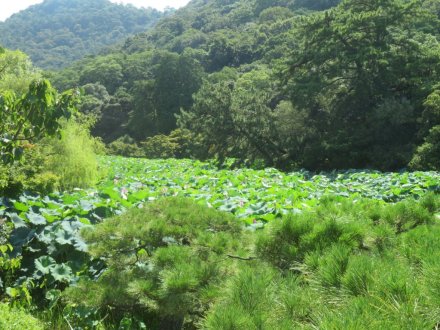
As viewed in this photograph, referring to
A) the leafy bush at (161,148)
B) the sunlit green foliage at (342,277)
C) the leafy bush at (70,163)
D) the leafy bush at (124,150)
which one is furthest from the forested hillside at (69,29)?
the sunlit green foliage at (342,277)

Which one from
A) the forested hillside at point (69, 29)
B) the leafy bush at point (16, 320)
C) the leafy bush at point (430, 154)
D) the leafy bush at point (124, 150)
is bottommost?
the leafy bush at point (124, 150)

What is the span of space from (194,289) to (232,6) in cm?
10081

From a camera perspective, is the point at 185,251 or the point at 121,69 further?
the point at 121,69

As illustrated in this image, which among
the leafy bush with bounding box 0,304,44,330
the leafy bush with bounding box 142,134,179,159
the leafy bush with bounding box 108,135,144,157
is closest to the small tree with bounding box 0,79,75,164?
the leafy bush with bounding box 0,304,44,330

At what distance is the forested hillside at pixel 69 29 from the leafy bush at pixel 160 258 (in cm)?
11707

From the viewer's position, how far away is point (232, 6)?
316ft

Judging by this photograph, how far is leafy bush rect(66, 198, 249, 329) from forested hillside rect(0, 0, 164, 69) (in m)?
117

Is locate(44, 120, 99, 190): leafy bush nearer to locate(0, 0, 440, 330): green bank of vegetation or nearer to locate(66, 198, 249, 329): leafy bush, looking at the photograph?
locate(0, 0, 440, 330): green bank of vegetation

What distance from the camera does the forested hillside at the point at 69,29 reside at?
122562 millimetres

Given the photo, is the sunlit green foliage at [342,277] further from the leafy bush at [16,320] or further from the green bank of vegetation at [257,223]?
the leafy bush at [16,320]

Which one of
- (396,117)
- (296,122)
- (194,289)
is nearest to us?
(194,289)

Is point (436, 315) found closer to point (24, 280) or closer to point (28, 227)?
point (24, 280)

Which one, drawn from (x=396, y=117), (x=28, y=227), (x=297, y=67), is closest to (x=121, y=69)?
(x=297, y=67)

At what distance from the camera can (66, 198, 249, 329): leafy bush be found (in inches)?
114
